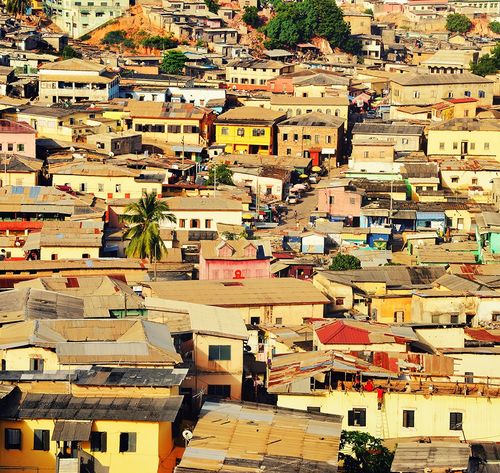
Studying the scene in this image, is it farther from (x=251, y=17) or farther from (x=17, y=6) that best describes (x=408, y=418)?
(x=251, y=17)

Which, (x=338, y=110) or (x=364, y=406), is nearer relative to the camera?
(x=364, y=406)

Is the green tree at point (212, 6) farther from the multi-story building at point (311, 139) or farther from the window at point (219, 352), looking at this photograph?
the window at point (219, 352)

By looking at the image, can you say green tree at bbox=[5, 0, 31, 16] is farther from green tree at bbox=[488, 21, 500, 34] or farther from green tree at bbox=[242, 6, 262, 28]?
green tree at bbox=[488, 21, 500, 34]

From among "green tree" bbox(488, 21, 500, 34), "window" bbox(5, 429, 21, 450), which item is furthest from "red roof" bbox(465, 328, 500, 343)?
"green tree" bbox(488, 21, 500, 34)

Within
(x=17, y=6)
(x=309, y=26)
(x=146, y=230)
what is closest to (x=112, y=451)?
(x=146, y=230)

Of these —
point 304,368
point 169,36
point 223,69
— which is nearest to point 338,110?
point 223,69

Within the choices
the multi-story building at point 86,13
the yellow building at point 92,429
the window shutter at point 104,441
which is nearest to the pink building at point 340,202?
the yellow building at point 92,429

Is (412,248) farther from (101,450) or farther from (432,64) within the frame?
(432,64)
